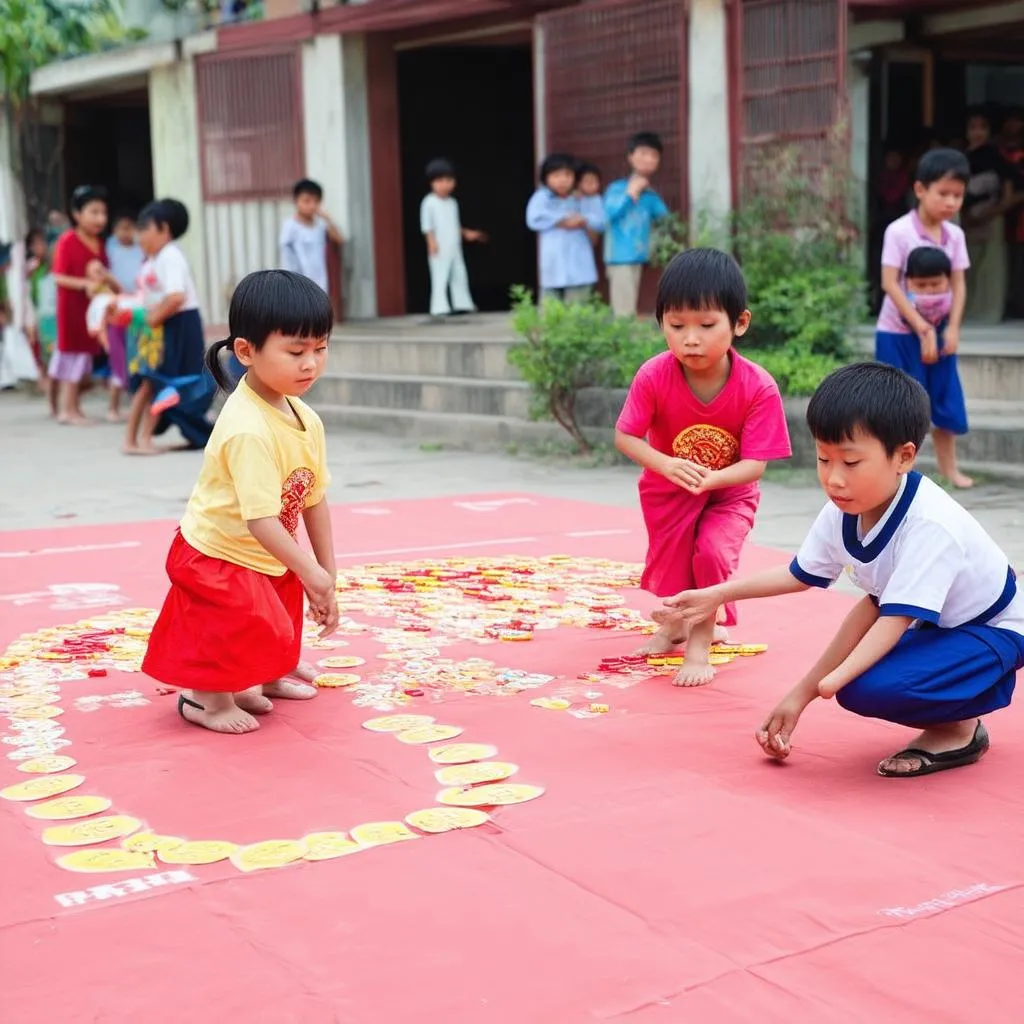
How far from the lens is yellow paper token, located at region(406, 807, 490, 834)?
279 cm

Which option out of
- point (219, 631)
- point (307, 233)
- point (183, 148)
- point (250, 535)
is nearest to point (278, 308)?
point (250, 535)

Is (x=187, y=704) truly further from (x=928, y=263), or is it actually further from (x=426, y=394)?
(x=426, y=394)

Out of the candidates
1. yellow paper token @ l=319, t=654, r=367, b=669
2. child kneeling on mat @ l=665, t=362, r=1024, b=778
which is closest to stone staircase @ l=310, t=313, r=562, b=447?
yellow paper token @ l=319, t=654, r=367, b=669

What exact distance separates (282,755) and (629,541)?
9.84 feet

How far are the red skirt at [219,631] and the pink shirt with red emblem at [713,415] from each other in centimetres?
109

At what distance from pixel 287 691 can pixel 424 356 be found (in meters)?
7.42

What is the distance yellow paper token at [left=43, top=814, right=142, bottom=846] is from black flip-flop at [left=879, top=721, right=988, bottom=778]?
1479 mm

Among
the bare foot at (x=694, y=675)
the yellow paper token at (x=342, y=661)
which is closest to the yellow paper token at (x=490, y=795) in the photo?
the bare foot at (x=694, y=675)

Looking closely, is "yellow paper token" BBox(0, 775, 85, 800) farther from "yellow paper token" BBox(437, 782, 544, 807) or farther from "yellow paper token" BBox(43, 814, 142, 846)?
"yellow paper token" BBox(437, 782, 544, 807)

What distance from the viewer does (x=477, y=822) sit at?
2.80 m

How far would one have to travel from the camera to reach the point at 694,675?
3.87 m

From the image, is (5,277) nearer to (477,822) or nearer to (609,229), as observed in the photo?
(609,229)

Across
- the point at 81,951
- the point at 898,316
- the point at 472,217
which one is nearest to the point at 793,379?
the point at 898,316

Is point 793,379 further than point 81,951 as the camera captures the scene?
Yes
